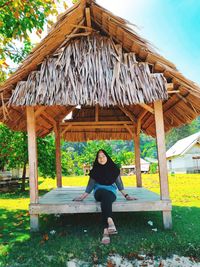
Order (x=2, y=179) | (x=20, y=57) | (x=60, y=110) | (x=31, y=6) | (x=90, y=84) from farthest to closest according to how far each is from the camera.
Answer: (x=2, y=179), (x=20, y=57), (x=60, y=110), (x=31, y=6), (x=90, y=84)

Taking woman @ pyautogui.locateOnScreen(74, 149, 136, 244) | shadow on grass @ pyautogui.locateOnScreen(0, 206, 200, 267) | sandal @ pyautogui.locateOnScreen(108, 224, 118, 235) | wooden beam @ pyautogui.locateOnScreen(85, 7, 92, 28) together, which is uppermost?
wooden beam @ pyautogui.locateOnScreen(85, 7, 92, 28)

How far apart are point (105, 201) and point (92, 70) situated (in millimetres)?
2281

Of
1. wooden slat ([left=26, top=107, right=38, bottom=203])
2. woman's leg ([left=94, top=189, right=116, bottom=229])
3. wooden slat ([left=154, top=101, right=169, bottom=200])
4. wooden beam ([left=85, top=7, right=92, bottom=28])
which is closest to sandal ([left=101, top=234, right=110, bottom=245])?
woman's leg ([left=94, top=189, right=116, bottom=229])

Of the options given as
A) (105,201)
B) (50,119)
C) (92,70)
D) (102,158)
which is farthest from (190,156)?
(92,70)

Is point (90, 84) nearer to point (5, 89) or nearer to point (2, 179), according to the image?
point (5, 89)

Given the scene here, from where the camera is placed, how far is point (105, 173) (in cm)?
532

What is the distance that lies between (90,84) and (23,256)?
112 inches

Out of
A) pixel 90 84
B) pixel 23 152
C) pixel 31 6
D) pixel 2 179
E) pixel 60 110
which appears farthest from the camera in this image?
pixel 2 179

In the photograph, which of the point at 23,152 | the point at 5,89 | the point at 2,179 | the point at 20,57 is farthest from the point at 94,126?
the point at 2,179

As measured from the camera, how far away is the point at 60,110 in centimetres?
820

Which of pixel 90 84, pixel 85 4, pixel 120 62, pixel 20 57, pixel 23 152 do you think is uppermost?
pixel 20 57

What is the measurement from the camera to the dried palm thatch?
15.6ft

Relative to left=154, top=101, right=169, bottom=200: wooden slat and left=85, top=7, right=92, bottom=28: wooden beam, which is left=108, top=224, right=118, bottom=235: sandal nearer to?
left=154, top=101, right=169, bottom=200: wooden slat

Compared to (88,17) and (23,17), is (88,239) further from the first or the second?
(23,17)
